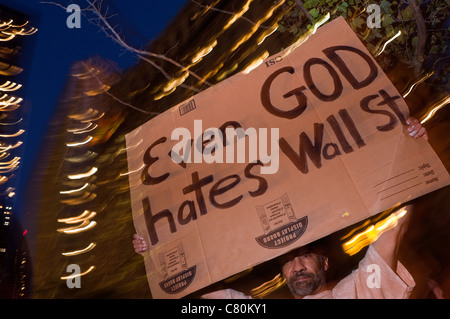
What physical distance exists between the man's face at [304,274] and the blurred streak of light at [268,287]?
0.18 meters

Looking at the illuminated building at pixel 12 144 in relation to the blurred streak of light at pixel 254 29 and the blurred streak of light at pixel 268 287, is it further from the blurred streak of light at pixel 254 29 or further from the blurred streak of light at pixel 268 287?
the blurred streak of light at pixel 268 287

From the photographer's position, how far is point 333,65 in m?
1.89

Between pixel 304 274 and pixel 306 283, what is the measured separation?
5 centimetres

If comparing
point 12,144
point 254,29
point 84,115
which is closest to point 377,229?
point 254,29

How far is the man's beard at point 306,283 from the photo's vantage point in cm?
208

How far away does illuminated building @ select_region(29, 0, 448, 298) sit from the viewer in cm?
312

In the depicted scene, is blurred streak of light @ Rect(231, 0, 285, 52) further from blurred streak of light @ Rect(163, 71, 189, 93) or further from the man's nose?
the man's nose

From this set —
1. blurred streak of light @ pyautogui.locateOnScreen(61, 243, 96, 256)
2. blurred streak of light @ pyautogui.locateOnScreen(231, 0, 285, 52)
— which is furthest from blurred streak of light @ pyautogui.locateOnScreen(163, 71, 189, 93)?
blurred streak of light @ pyautogui.locateOnScreen(61, 243, 96, 256)

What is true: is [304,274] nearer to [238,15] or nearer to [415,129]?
[415,129]

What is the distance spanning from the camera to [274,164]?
1787mm

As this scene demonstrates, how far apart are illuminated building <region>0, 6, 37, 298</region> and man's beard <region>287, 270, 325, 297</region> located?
9446 millimetres
